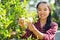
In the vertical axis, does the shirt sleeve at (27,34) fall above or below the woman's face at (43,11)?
below

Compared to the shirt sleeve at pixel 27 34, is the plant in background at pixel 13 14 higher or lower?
higher

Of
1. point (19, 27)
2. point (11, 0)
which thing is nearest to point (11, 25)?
point (19, 27)

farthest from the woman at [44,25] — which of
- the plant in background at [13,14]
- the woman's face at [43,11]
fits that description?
the plant in background at [13,14]

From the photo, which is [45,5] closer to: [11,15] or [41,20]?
[41,20]

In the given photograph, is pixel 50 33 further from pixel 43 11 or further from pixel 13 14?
pixel 13 14

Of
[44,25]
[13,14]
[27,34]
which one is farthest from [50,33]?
[13,14]

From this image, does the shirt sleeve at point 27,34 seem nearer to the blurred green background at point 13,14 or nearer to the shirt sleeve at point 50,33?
the blurred green background at point 13,14

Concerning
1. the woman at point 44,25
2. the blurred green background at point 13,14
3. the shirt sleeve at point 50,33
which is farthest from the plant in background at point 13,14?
the shirt sleeve at point 50,33

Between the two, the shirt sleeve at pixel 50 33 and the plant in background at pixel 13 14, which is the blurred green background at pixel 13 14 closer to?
the plant in background at pixel 13 14

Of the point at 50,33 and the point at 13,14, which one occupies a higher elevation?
the point at 13,14

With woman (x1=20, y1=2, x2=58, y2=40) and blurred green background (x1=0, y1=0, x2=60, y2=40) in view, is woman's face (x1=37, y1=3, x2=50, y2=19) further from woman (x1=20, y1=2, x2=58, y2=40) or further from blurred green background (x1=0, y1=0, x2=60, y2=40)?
blurred green background (x1=0, y1=0, x2=60, y2=40)

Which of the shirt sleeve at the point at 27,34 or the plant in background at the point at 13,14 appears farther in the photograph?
the shirt sleeve at the point at 27,34

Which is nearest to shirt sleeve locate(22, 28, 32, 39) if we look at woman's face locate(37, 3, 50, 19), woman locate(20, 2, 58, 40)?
woman locate(20, 2, 58, 40)

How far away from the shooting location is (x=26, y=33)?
112 inches
